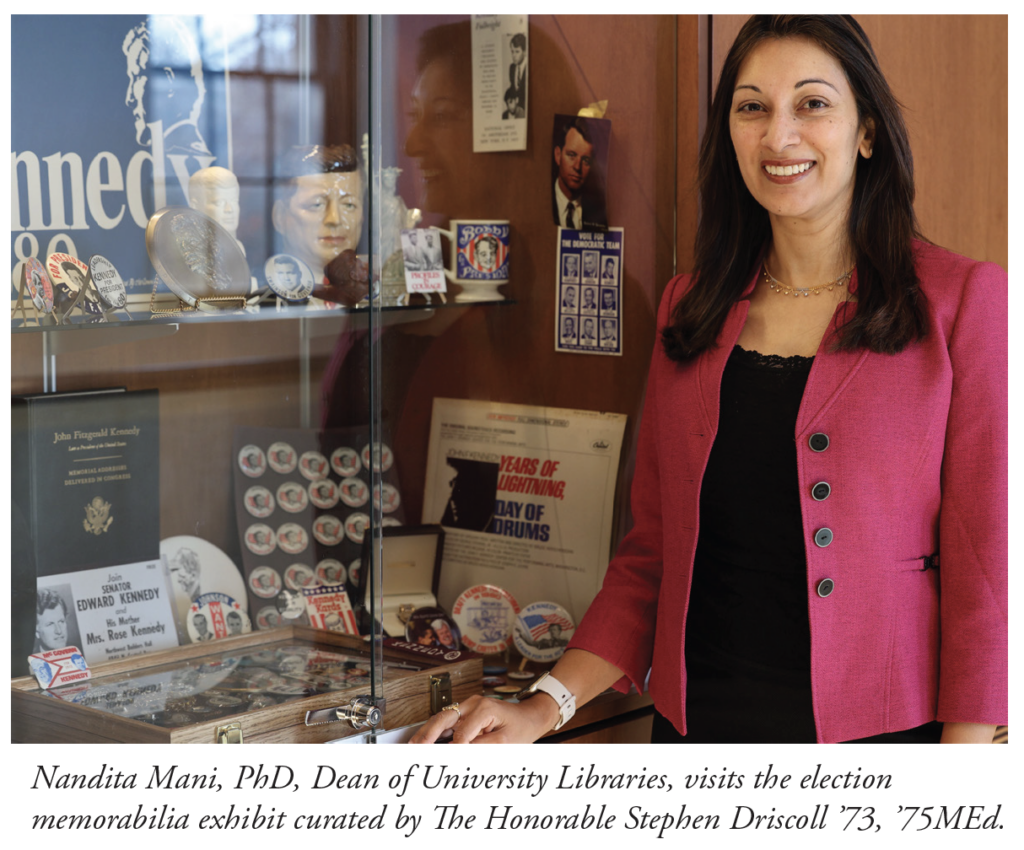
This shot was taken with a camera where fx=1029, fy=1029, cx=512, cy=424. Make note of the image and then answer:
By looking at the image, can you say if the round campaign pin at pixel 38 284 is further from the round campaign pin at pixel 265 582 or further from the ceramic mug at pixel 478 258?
the ceramic mug at pixel 478 258

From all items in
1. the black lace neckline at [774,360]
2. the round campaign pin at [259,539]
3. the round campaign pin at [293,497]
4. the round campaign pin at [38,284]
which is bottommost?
the round campaign pin at [259,539]

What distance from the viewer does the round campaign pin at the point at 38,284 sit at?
54.9 inches

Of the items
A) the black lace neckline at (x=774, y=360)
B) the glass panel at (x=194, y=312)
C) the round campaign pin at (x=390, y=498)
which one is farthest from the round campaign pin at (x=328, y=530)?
the black lace neckline at (x=774, y=360)

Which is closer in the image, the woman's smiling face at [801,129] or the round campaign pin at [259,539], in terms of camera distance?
the woman's smiling face at [801,129]

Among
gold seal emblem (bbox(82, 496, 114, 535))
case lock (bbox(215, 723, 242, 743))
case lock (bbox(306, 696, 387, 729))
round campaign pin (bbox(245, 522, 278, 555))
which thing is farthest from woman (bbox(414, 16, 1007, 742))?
gold seal emblem (bbox(82, 496, 114, 535))

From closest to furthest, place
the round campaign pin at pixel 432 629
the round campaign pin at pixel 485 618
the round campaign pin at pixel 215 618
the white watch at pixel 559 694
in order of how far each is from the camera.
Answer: the white watch at pixel 559 694 < the round campaign pin at pixel 215 618 < the round campaign pin at pixel 432 629 < the round campaign pin at pixel 485 618

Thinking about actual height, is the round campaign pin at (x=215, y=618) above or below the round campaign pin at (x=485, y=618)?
above

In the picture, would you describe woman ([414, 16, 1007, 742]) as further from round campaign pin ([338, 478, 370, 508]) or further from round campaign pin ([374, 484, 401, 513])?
round campaign pin ([374, 484, 401, 513])

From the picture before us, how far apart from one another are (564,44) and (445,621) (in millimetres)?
1079

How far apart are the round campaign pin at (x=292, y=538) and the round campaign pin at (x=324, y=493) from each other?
54mm

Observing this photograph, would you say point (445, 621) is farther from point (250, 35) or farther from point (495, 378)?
point (250, 35)

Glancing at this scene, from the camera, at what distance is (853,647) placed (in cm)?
137

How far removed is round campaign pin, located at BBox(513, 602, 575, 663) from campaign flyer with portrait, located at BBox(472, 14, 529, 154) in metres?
0.86

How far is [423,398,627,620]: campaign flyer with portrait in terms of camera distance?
192cm
